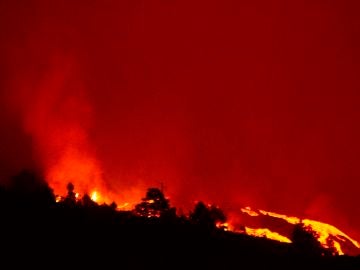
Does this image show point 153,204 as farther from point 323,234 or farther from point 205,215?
point 323,234

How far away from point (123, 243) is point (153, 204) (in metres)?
15.0

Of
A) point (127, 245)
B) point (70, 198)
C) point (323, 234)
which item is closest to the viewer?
point (127, 245)

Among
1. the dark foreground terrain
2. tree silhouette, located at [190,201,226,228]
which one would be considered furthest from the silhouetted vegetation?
tree silhouette, located at [190,201,226,228]

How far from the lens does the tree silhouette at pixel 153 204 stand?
33.1 metres

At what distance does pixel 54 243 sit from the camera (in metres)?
17.5

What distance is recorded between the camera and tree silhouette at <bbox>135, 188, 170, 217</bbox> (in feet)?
109

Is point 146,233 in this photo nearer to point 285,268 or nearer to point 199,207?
point 285,268

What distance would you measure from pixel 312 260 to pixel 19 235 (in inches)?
401

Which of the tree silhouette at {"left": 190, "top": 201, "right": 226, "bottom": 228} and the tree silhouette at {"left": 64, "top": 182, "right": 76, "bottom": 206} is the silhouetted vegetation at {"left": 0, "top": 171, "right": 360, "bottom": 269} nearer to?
the tree silhouette at {"left": 64, "top": 182, "right": 76, "bottom": 206}

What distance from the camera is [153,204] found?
3378 centimetres

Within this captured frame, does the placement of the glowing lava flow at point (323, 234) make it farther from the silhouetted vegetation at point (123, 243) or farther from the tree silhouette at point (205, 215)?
the silhouetted vegetation at point (123, 243)

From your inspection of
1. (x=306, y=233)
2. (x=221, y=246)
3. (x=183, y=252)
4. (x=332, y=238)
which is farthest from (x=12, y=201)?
(x=332, y=238)

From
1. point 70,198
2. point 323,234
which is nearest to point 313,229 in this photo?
point 323,234

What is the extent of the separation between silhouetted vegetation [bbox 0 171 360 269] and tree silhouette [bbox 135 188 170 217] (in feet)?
34.1
